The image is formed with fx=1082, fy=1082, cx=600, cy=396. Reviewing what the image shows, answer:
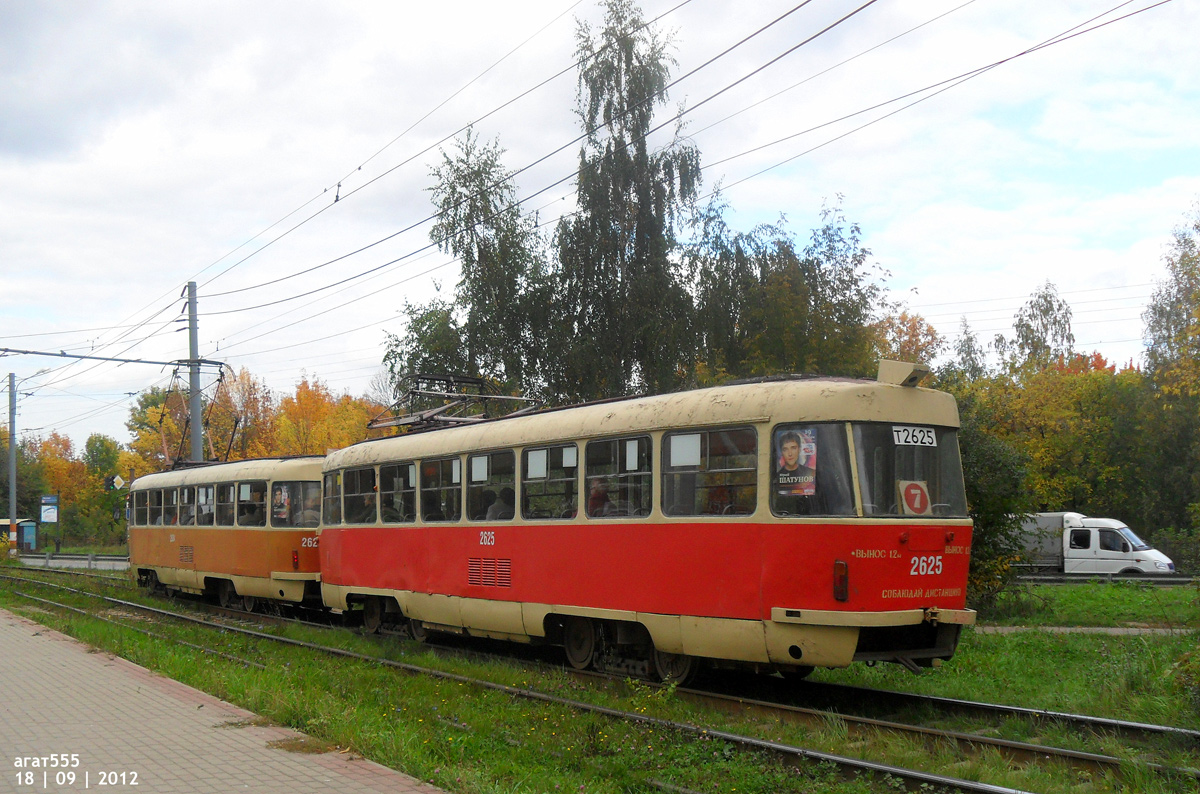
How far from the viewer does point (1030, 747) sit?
7.45 m

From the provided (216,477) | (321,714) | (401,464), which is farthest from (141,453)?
(321,714)

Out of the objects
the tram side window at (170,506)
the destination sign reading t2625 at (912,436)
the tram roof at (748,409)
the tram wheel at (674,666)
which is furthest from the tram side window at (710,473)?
the tram side window at (170,506)

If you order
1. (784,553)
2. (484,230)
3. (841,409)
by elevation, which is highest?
(484,230)

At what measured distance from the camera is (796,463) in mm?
9078

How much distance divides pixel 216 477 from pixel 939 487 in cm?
1504

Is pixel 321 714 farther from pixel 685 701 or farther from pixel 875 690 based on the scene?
pixel 875 690

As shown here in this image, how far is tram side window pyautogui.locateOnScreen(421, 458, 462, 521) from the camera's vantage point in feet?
43.7

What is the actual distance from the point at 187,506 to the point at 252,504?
372 cm

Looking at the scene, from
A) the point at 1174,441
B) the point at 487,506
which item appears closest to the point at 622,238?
the point at 487,506

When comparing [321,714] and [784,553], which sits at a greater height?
[784,553]

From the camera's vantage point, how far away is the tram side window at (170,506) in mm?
22516

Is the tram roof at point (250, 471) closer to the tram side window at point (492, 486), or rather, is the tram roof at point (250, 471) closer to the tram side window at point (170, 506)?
the tram side window at point (170, 506)

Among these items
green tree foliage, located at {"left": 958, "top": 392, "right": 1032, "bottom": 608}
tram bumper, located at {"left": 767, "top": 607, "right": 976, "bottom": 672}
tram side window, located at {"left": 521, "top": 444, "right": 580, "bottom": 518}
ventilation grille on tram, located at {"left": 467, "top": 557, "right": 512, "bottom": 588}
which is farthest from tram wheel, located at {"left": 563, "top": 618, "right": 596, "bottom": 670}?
green tree foliage, located at {"left": 958, "top": 392, "right": 1032, "bottom": 608}

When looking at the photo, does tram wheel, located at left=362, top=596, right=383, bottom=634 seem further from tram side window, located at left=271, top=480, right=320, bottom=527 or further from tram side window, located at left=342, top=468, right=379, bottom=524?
tram side window, located at left=271, top=480, right=320, bottom=527
